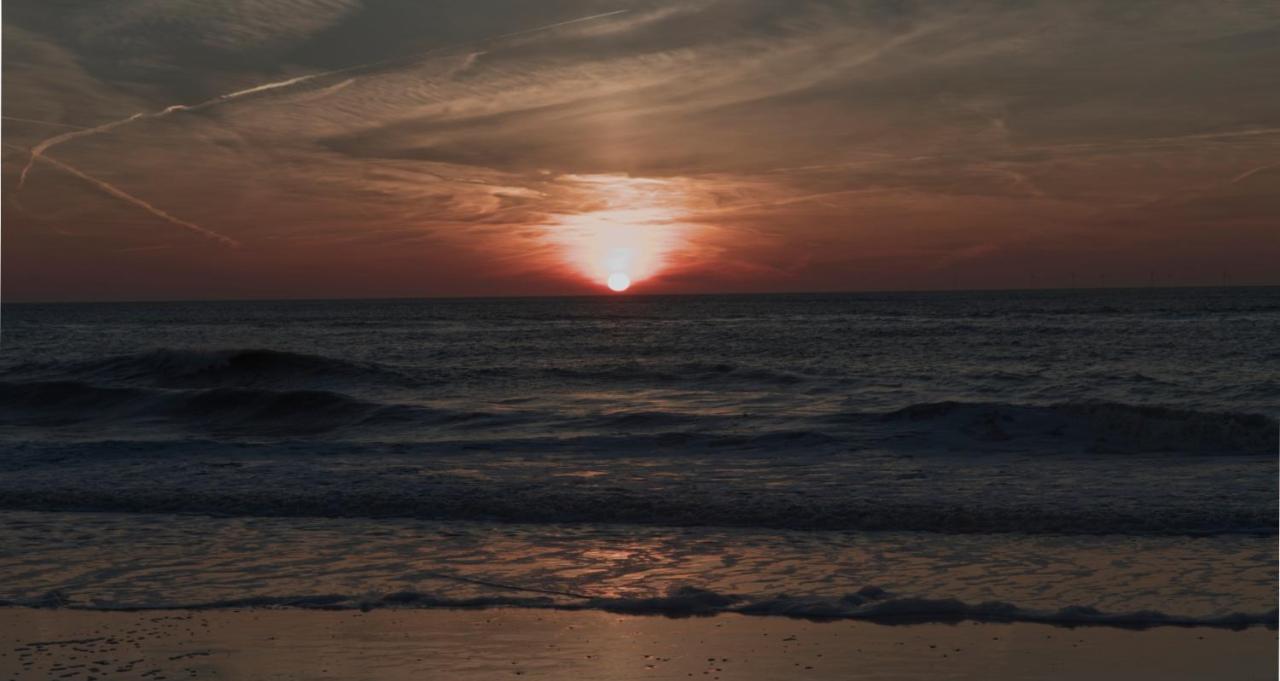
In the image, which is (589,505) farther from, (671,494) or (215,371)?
(215,371)

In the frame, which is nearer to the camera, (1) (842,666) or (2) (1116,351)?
(1) (842,666)

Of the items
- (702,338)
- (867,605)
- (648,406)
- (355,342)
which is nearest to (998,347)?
(702,338)

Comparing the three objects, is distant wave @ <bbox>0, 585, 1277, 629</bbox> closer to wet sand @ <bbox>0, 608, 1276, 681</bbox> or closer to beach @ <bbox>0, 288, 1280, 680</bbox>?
beach @ <bbox>0, 288, 1280, 680</bbox>

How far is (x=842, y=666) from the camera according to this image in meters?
7.47

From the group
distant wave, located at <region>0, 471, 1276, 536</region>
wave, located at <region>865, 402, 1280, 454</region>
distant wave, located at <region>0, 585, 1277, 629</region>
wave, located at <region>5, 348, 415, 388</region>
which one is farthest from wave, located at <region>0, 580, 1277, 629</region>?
wave, located at <region>5, 348, 415, 388</region>

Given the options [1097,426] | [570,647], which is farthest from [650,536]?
[1097,426]

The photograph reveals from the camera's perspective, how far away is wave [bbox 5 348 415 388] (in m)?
38.6

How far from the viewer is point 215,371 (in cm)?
4012

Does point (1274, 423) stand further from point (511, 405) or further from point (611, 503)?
point (511, 405)

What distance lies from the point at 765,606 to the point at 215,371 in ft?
117

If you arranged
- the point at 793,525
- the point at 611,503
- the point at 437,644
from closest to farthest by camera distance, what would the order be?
the point at 437,644 → the point at 793,525 → the point at 611,503

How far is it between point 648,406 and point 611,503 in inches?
566

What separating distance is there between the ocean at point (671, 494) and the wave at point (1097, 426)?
89mm

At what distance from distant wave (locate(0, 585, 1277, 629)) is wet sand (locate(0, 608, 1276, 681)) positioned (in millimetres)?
174
